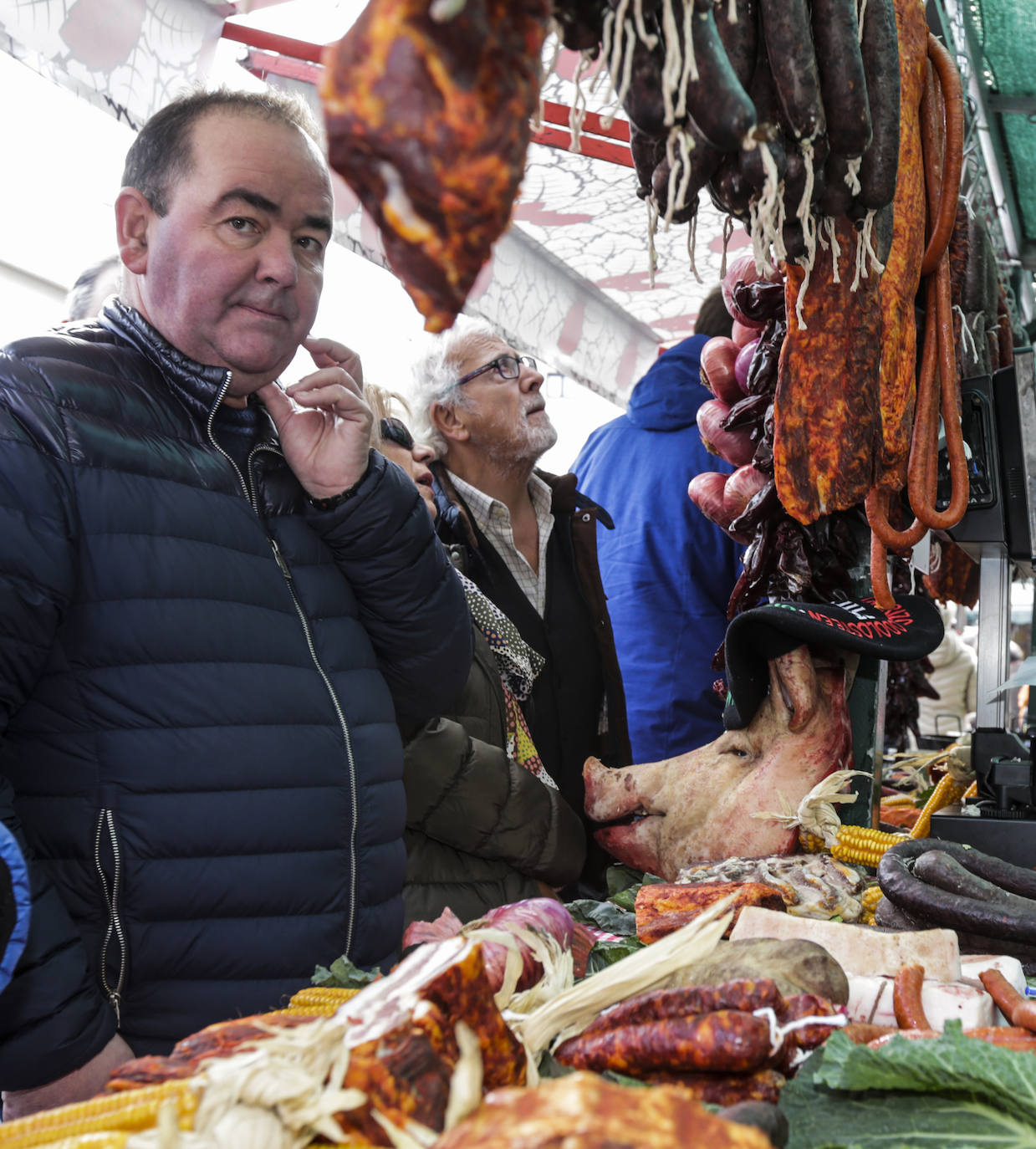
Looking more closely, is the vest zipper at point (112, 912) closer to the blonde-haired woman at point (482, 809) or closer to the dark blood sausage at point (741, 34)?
the blonde-haired woman at point (482, 809)

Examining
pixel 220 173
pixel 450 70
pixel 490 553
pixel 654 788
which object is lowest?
pixel 654 788

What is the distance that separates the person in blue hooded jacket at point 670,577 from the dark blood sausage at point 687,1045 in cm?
260

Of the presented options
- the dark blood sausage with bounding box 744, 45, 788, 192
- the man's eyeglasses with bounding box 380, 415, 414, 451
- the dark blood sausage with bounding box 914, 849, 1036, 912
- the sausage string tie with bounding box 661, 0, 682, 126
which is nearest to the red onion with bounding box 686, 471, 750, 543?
the man's eyeglasses with bounding box 380, 415, 414, 451

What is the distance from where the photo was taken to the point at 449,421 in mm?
3576

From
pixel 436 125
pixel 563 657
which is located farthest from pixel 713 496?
pixel 436 125

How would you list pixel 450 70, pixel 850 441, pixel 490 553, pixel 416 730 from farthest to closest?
pixel 490 553, pixel 416 730, pixel 850 441, pixel 450 70

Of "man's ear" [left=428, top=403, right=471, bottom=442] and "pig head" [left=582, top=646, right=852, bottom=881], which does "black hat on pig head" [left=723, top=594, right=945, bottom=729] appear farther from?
"man's ear" [left=428, top=403, right=471, bottom=442]

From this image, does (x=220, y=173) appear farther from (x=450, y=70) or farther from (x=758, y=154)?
(x=450, y=70)

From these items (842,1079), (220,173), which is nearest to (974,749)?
(842,1079)

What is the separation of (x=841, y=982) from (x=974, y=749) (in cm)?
176

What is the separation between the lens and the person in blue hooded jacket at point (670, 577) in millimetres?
3602

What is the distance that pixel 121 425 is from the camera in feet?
5.45

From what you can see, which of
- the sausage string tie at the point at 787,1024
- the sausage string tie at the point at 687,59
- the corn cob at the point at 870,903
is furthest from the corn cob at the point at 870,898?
the sausage string tie at the point at 687,59

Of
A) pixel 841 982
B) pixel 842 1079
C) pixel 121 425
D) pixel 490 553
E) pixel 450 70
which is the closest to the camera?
pixel 450 70
